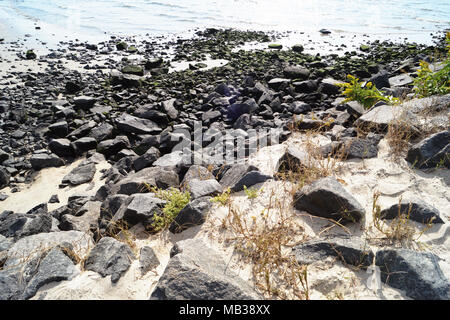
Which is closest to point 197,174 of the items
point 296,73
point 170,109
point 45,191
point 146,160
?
point 146,160

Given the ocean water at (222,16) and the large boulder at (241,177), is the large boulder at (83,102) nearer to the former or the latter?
the large boulder at (241,177)

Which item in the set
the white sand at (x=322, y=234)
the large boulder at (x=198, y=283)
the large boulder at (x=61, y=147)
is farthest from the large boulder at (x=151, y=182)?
the large boulder at (x=61, y=147)

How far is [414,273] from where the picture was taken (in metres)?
2.91

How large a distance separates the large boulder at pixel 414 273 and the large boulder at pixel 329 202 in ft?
2.37

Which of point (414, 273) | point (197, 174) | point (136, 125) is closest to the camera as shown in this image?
point (414, 273)

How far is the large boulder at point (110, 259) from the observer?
345cm

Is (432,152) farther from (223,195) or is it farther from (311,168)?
(223,195)

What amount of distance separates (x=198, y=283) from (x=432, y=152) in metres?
3.97

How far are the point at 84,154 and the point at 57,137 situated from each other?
1.25 m

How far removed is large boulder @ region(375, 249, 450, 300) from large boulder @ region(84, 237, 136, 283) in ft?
9.02

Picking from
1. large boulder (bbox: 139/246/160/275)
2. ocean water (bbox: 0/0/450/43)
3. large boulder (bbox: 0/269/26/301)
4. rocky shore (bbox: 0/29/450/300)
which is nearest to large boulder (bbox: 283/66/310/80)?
rocky shore (bbox: 0/29/450/300)

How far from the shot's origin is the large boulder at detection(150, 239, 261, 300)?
2.97 metres

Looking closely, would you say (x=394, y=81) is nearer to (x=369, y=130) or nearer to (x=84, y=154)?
(x=369, y=130)

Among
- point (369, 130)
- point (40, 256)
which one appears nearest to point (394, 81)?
point (369, 130)
